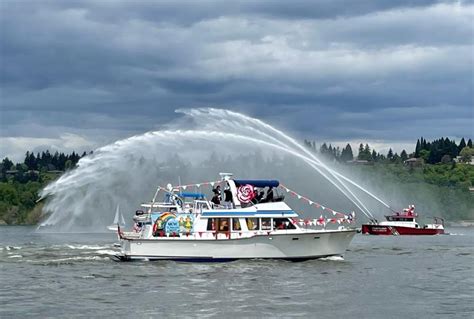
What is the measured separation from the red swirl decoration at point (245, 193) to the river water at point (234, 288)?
5374 mm

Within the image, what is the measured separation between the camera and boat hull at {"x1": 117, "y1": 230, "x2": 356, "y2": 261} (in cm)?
6425

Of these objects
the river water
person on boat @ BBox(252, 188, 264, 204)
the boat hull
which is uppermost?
person on boat @ BBox(252, 188, 264, 204)

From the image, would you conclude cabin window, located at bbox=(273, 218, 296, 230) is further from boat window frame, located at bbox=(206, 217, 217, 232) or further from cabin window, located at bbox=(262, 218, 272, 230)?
boat window frame, located at bbox=(206, 217, 217, 232)

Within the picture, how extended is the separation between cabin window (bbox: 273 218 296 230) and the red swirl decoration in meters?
3.02

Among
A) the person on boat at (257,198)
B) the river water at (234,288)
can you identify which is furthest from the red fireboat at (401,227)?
the person on boat at (257,198)

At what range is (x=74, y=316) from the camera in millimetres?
43500

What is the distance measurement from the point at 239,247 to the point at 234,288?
11.2 m

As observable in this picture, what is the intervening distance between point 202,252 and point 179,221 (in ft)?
10.5

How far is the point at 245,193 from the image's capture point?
218 ft

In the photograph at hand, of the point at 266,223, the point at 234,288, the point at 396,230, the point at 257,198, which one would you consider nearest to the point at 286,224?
the point at 266,223

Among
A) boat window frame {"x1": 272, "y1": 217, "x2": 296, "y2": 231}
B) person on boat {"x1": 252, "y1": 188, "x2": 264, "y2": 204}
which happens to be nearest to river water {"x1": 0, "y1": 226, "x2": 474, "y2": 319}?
boat window frame {"x1": 272, "y1": 217, "x2": 296, "y2": 231}

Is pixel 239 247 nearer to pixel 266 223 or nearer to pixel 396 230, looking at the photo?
pixel 266 223

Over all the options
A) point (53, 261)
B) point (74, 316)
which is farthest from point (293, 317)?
point (53, 261)

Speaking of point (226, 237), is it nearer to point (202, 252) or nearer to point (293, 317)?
point (202, 252)
